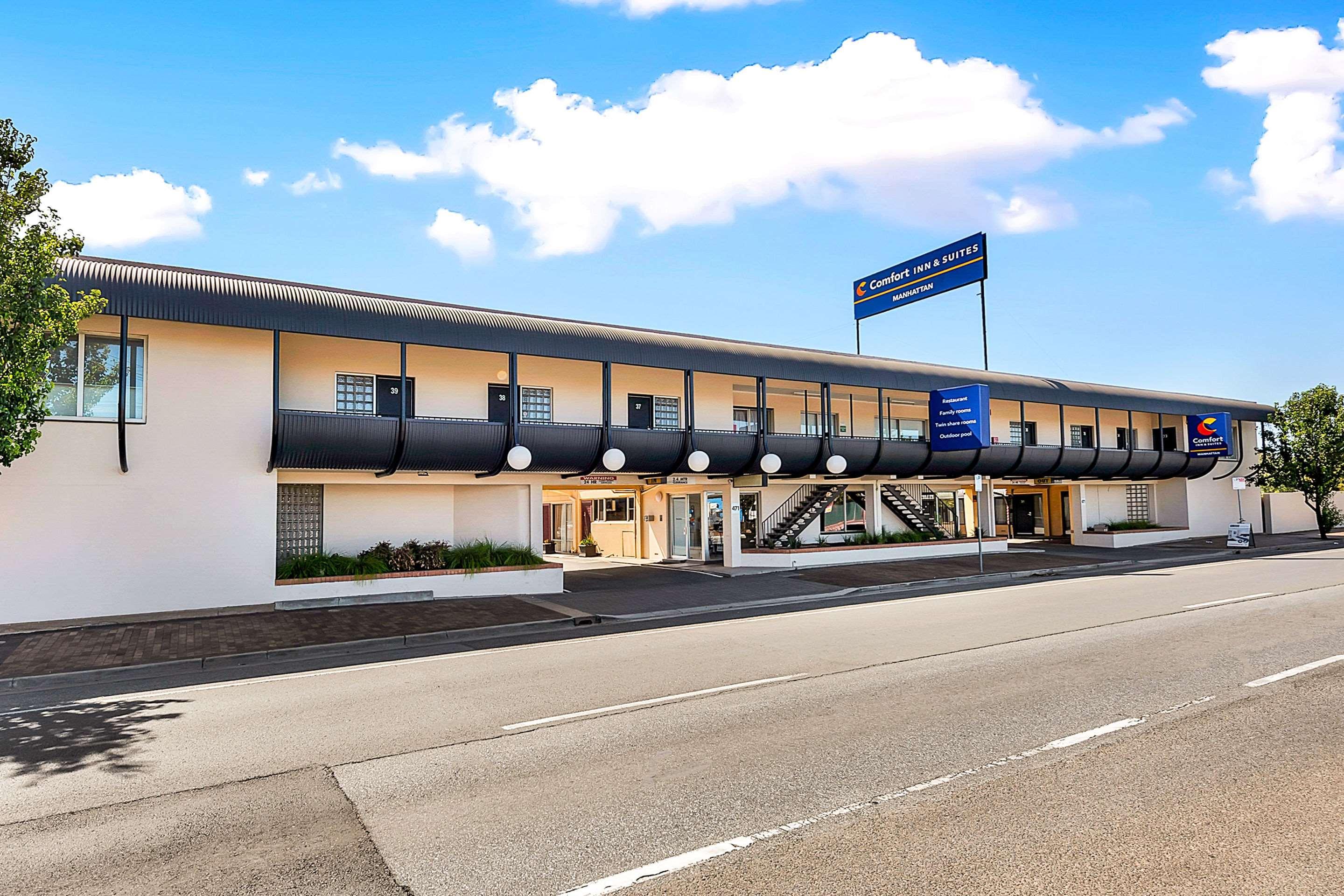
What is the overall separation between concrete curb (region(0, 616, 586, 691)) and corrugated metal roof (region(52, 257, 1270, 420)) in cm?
726

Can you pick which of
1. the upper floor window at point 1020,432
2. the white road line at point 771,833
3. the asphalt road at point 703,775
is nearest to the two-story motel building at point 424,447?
the upper floor window at point 1020,432

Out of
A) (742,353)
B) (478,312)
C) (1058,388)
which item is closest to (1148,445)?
(1058,388)

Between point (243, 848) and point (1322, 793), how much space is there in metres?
6.82

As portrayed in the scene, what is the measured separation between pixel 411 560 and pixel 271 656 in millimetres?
6942

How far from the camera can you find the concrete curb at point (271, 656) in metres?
10.7

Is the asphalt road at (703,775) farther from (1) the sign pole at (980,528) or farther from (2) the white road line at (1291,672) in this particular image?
(1) the sign pole at (980,528)

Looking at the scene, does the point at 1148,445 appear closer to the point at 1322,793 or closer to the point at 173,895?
the point at 1322,793

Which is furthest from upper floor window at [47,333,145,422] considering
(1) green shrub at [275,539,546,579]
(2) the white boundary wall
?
(2) the white boundary wall

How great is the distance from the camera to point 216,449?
16953 mm

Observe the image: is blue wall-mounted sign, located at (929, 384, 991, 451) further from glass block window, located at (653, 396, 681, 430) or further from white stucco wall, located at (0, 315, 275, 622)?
white stucco wall, located at (0, 315, 275, 622)

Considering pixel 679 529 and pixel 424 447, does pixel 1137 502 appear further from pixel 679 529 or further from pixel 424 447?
pixel 424 447

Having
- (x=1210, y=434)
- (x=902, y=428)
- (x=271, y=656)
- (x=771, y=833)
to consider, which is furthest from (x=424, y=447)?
(x=1210, y=434)

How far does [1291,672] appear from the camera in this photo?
881 cm

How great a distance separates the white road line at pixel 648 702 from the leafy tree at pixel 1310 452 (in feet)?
122
